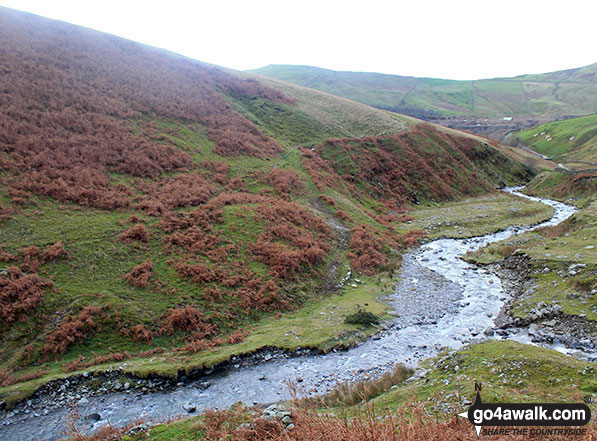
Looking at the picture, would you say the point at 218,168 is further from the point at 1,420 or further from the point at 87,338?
the point at 1,420

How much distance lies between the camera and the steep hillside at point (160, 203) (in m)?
19.0

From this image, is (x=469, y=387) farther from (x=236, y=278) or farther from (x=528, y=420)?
(x=236, y=278)

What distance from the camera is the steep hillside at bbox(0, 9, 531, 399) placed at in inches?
750

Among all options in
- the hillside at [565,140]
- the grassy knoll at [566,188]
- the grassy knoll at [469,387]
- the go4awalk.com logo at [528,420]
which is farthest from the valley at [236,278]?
the hillside at [565,140]

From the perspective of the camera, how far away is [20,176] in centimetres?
2616

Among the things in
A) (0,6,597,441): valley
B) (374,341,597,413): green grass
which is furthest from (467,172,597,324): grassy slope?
(374,341,597,413): green grass

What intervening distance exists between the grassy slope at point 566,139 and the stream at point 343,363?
231 feet

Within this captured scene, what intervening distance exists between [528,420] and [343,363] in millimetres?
12899

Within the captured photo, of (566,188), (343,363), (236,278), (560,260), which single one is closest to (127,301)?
(236,278)

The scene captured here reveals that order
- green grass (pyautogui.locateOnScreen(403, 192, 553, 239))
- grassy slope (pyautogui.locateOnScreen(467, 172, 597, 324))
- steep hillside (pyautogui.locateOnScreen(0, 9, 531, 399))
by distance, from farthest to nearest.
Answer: green grass (pyautogui.locateOnScreen(403, 192, 553, 239)) < grassy slope (pyautogui.locateOnScreen(467, 172, 597, 324)) < steep hillside (pyautogui.locateOnScreen(0, 9, 531, 399))

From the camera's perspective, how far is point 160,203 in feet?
95.6

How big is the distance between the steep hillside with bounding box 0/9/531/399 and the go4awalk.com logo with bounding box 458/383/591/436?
1433 cm

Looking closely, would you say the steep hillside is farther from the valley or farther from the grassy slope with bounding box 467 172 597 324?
the grassy slope with bounding box 467 172 597 324

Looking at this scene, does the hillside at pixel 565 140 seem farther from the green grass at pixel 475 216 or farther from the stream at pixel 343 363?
the stream at pixel 343 363
